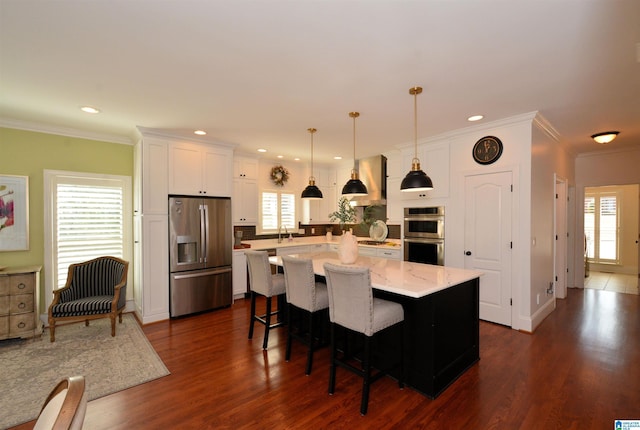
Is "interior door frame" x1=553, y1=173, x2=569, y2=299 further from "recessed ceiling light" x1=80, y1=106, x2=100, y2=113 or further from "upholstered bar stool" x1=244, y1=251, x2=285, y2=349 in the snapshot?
"recessed ceiling light" x1=80, y1=106, x2=100, y2=113

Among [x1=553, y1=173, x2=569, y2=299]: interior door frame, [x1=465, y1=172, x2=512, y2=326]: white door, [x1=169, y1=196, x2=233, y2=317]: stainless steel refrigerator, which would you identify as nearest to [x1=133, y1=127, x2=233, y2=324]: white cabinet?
[x1=169, y1=196, x2=233, y2=317]: stainless steel refrigerator

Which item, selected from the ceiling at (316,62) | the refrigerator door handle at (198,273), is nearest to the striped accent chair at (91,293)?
the refrigerator door handle at (198,273)

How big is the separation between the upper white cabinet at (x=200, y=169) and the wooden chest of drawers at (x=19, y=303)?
1815mm

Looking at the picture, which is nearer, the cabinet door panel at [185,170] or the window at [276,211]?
the cabinet door panel at [185,170]

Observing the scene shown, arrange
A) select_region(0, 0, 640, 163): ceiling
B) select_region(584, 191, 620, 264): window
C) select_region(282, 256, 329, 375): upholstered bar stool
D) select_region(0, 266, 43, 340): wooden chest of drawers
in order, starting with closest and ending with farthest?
select_region(0, 0, 640, 163): ceiling < select_region(282, 256, 329, 375): upholstered bar stool < select_region(0, 266, 43, 340): wooden chest of drawers < select_region(584, 191, 620, 264): window

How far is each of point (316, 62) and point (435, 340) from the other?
2345 mm

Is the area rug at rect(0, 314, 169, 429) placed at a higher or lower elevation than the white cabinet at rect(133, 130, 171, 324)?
lower

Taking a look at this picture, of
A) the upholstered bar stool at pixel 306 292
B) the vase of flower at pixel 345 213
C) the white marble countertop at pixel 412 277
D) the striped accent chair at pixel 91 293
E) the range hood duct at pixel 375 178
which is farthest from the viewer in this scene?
the vase of flower at pixel 345 213

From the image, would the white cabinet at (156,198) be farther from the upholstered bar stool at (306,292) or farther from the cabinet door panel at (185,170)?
the upholstered bar stool at (306,292)

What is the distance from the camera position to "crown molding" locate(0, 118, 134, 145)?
3592 mm

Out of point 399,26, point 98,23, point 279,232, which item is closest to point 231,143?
point 279,232

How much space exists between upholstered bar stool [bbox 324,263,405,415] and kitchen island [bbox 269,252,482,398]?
0.35 ft

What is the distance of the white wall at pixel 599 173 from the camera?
5.14 metres

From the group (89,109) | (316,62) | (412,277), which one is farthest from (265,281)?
(89,109)
